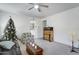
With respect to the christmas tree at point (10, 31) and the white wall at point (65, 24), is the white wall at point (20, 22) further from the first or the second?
the white wall at point (65, 24)

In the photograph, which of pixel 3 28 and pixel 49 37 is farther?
pixel 49 37

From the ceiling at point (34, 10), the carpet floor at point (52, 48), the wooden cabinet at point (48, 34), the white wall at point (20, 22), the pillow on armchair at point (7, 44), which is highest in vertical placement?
the ceiling at point (34, 10)

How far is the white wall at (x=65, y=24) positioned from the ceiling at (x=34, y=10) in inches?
3.6

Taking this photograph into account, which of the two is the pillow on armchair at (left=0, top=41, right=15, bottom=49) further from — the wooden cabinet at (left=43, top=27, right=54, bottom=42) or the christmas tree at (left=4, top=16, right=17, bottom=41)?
the wooden cabinet at (left=43, top=27, right=54, bottom=42)

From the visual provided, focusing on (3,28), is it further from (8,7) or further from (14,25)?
(8,7)

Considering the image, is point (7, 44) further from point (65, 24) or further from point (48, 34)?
point (65, 24)

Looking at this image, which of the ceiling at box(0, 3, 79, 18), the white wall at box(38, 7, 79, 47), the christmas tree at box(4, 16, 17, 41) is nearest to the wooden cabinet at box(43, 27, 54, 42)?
the white wall at box(38, 7, 79, 47)

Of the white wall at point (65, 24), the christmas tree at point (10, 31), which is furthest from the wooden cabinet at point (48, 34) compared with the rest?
the christmas tree at point (10, 31)

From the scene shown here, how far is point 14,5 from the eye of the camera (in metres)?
2.49

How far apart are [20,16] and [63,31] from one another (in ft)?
3.27

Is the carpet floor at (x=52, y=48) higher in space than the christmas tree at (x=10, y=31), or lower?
lower

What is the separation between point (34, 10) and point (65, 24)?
0.74 metres

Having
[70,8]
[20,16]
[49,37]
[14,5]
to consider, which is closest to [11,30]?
[20,16]

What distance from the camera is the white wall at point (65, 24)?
249 centimetres
